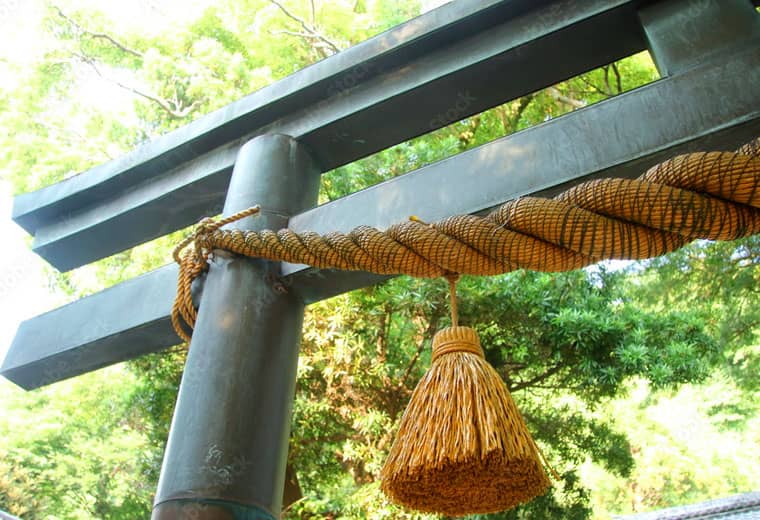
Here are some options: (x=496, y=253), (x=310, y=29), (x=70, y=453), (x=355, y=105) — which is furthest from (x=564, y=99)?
(x=70, y=453)

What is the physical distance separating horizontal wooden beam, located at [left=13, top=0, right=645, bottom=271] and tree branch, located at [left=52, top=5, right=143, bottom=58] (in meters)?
6.14

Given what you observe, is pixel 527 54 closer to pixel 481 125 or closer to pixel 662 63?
pixel 662 63

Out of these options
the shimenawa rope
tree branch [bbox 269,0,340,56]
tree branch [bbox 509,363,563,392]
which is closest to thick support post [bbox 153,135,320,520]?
the shimenawa rope

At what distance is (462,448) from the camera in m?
0.96

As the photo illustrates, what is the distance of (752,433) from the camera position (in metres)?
9.99

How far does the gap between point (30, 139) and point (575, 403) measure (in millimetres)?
6303

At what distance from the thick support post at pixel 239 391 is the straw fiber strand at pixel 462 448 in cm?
29

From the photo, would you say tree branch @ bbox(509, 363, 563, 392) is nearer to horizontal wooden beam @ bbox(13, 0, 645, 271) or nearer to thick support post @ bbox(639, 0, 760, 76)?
horizontal wooden beam @ bbox(13, 0, 645, 271)

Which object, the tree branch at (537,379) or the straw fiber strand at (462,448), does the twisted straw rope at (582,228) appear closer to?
the straw fiber strand at (462,448)

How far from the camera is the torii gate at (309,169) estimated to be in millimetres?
1147

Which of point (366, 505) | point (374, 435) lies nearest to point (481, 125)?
point (374, 435)

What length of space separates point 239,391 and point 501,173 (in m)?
0.74

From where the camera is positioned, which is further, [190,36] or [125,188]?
[190,36]

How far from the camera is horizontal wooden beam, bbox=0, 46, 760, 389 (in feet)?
3.63
